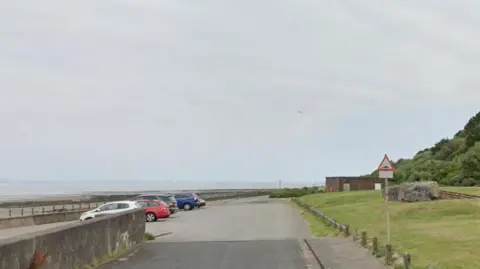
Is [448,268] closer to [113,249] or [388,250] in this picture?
[388,250]

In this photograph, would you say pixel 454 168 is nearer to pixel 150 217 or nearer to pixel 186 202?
pixel 186 202

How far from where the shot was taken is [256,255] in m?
17.1

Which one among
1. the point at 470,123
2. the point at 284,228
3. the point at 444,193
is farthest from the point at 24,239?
the point at 470,123

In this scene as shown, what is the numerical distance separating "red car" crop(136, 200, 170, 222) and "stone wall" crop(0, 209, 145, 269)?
1711 centimetres

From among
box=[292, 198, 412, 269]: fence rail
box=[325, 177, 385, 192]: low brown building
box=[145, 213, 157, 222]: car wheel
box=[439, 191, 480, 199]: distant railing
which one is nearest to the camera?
box=[292, 198, 412, 269]: fence rail

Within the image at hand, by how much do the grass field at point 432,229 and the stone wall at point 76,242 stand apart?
22.9ft

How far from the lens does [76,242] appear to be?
13.4 meters

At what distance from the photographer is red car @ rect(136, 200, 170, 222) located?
123 feet

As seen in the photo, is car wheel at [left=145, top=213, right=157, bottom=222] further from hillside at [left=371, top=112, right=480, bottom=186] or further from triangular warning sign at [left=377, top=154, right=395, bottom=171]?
hillside at [left=371, top=112, right=480, bottom=186]

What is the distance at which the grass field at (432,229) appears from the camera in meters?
13.9

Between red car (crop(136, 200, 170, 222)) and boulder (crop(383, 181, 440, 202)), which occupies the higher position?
boulder (crop(383, 181, 440, 202))

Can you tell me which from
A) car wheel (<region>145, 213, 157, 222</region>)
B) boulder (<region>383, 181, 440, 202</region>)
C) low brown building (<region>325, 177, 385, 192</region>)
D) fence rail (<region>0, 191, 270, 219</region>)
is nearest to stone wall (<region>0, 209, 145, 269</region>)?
car wheel (<region>145, 213, 157, 222</region>)

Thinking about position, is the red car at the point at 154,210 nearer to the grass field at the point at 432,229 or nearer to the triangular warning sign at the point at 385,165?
the grass field at the point at 432,229

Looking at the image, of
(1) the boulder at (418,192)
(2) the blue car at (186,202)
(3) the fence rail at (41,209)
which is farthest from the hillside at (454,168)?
(3) the fence rail at (41,209)
